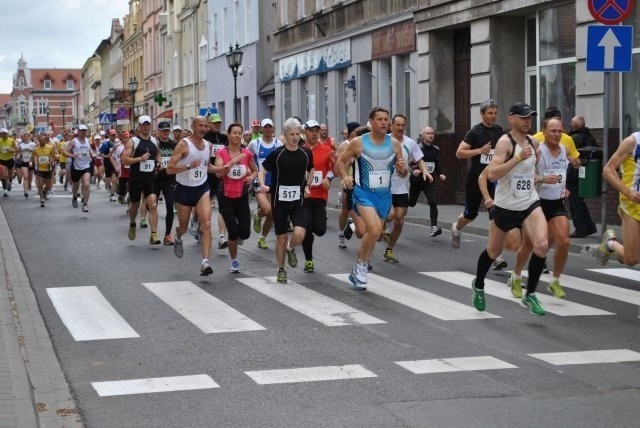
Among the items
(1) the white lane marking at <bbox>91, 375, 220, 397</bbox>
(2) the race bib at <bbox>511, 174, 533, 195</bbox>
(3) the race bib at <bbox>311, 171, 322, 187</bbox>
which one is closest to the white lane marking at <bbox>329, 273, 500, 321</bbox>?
(2) the race bib at <bbox>511, 174, 533, 195</bbox>

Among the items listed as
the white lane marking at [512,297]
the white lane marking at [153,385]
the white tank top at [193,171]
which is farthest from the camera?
the white tank top at [193,171]

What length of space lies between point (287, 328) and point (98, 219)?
47.4 feet

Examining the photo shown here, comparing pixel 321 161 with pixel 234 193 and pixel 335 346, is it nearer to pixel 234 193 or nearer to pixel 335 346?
pixel 234 193

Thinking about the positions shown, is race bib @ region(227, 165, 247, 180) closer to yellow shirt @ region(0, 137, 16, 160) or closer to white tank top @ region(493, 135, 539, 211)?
white tank top @ region(493, 135, 539, 211)

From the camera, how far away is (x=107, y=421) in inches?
283

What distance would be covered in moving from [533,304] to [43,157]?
70.7 ft

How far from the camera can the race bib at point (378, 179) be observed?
13102mm

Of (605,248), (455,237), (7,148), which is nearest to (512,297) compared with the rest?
(605,248)

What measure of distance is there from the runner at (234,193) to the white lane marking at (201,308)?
1.16 metres

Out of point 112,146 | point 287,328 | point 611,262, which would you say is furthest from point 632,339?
point 112,146

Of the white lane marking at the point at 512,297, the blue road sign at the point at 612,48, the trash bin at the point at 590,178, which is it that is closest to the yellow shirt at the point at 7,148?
the trash bin at the point at 590,178

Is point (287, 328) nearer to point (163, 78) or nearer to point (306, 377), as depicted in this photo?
point (306, 377)

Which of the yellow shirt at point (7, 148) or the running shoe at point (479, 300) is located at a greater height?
the yellow shirt at point (7, 148)

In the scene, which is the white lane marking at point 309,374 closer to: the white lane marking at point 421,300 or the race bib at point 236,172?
the white lane marking at point 421,300
